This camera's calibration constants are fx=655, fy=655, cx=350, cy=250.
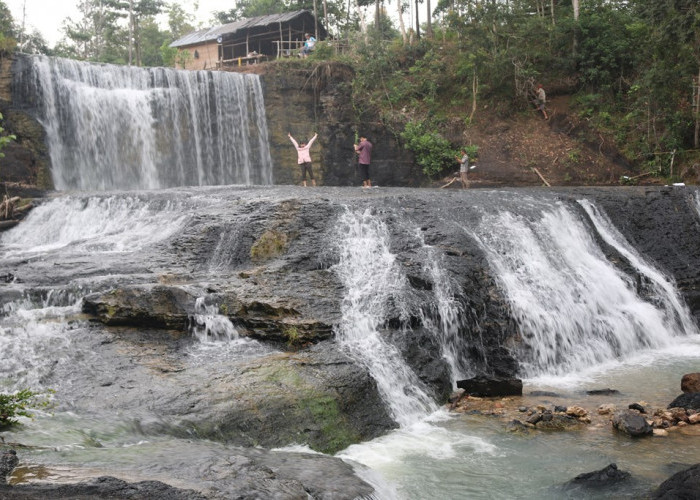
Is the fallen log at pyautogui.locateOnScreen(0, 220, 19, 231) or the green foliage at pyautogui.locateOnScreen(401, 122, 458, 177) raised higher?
the green foliage at pyautogui.locateOnScreen(401, 122, 458, 177)

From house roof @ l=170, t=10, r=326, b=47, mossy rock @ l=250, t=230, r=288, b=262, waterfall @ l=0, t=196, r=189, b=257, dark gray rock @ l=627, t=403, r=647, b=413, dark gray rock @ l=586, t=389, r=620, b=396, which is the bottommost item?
dark gray rock @ l=586, t=389, r=620, b=396

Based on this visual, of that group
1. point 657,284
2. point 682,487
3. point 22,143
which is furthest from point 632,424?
point 22,143

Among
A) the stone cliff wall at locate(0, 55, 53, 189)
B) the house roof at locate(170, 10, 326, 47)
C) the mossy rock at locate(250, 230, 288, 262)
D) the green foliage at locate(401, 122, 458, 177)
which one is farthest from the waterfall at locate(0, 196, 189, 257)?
the house roof at locate(170, 10, 326, 47)

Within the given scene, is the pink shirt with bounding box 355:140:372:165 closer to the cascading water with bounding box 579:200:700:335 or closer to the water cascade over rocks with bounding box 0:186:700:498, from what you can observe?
the water cascade over rocks with bounding box 0:186:700:498

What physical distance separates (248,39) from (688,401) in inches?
1261

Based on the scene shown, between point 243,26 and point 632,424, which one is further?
point 243,26

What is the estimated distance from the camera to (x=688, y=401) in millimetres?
7203

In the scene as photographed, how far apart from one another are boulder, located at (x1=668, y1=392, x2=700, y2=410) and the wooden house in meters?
30.2

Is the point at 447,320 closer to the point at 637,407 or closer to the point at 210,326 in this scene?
the point at 637,407

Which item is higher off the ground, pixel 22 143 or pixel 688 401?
pixel 22 143

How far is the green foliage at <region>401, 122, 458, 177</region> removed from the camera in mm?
22766

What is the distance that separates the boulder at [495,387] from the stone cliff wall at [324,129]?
15.6m

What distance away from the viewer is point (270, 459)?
17.2ft

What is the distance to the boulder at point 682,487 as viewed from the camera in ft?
15.1
